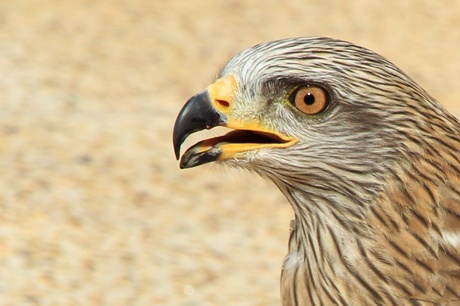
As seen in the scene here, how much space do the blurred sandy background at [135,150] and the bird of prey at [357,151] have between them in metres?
2.16

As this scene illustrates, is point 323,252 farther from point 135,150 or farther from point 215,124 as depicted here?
point 135,150

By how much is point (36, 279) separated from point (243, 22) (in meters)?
5.26

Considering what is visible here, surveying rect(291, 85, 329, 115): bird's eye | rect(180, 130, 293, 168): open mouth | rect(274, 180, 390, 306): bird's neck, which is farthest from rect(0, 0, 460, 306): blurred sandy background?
rect(291, 85, 329, 115): bird's eye

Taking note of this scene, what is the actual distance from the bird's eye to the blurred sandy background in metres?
2.28

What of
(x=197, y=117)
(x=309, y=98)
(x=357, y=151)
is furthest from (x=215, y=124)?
(x=357, y=151)

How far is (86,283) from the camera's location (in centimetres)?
547

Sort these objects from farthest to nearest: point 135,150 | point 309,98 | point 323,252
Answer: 1. point 135,150
2. point 323,252
3. point 309,98

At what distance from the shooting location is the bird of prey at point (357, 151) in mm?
3287

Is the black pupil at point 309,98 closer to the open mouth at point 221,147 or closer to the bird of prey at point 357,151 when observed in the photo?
the bird of prey at point 357,151

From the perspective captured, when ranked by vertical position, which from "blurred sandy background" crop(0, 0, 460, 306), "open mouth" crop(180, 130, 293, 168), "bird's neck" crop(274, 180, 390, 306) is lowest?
"bird's neck" crop(274, 180, 390, 306)

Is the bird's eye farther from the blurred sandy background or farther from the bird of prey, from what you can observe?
the blurred sandy background

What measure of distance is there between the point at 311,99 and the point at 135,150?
381 cm

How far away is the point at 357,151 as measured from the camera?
3328 mm

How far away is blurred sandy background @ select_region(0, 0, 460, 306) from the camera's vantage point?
18.3 feet
